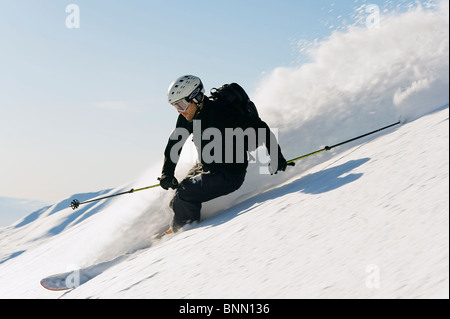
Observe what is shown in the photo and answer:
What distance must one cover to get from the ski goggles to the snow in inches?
64.1

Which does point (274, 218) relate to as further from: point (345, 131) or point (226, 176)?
point (345, 131)

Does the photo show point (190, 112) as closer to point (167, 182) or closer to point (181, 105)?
point (181, 105)

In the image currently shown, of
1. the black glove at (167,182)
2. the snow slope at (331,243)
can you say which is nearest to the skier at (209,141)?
the black glove at (167,182)

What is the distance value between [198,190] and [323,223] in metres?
2.57

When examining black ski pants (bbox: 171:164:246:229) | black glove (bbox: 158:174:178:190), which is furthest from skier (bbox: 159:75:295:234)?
black glove (bbox: 158:174:178:190)

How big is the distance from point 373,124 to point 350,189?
398 cm

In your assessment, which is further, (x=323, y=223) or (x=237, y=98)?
(x=237, y=98)

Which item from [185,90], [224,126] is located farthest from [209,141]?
[185,90]

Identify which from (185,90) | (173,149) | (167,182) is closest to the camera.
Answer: (185,90)

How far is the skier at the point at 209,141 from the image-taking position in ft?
20.2

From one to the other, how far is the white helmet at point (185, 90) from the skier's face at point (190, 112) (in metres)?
0.09

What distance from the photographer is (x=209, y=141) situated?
6.21 m

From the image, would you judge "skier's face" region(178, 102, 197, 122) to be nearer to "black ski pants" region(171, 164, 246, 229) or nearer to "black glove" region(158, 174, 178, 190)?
"black ski pants" region(171, 164, 246, 229)
